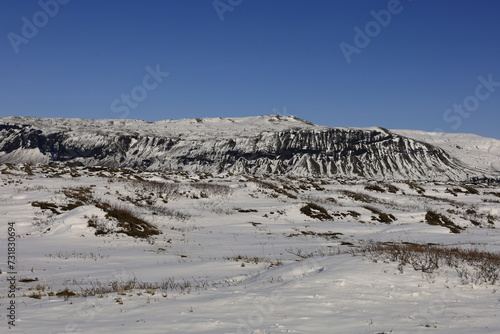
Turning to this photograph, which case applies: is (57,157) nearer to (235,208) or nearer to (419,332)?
(235,208)

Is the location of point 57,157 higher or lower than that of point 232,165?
higher

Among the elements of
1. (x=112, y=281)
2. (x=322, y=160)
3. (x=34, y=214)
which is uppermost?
(x=322, y=160)

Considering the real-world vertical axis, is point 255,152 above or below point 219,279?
above

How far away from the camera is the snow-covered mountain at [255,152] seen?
15875 centimetres

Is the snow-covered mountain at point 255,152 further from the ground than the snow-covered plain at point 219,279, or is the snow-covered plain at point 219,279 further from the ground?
the snow-covered mountain at point 255,152

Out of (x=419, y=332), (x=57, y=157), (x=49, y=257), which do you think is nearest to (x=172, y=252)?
(x=49, y=257)

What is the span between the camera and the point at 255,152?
168 metres

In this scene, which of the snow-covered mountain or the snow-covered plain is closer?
the snow-covered plain

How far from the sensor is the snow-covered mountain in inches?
6250

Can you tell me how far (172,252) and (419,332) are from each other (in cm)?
1310

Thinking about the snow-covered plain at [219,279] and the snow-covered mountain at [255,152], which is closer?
the snow-covered plain at [219,279]

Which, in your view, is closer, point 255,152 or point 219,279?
point 219,279

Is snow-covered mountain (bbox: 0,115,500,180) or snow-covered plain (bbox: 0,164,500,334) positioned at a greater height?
snow-covered mountain (bbox: 0,115,500,180)

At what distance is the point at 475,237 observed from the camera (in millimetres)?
26438
